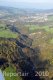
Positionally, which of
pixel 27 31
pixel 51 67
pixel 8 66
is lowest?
pixel 27 31

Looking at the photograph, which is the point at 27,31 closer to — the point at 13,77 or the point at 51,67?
the point at 51,67

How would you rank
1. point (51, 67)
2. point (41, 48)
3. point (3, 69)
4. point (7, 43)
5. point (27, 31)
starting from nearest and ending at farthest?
1. point (3, 69)
2. point (51, 67)
3. point (7, 43)
4. point (41, 48)
5. point (27, 31)

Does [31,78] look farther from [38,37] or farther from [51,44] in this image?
[38,37]

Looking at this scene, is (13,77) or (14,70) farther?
(14,70)

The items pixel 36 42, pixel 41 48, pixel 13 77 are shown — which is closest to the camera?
pixel 13 77

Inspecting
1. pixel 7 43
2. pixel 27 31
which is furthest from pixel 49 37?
pixel 7 43

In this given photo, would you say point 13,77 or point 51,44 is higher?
point 13,77

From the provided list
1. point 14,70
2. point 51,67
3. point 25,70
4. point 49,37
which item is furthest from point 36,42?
point 14,70

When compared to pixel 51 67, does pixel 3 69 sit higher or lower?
higher

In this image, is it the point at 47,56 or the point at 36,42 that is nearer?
the point at 47,56
